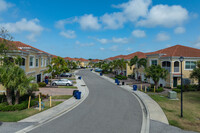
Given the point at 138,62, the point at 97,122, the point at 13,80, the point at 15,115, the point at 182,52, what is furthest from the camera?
the point at 138,62

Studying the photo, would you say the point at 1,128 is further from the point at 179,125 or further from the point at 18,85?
the point at 179,125

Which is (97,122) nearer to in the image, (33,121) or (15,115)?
(33,121)

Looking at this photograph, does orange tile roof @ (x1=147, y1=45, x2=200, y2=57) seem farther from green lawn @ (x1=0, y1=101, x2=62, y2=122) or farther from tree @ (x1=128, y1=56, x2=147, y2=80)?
green lawn @ (x1=0, y1=101, x2=62, y2=122)

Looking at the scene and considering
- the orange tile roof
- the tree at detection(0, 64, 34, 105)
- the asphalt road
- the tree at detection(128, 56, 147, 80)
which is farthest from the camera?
the tree at detection(128, 56, 147, 80)

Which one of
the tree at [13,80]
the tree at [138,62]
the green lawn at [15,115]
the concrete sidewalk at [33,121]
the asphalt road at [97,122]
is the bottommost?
the asphalt road at [97,122]

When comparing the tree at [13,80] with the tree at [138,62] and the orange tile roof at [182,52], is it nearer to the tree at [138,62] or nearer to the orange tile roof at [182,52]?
the orange tile roof at [182,52]

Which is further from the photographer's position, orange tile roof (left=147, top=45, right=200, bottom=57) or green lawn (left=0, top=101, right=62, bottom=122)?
orange tile roof (left=147, top=45, right=200, bottom=57)

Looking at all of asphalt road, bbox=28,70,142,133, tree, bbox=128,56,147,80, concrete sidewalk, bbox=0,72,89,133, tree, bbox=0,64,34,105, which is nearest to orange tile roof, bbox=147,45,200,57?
tree, bbox=128,56,147,80

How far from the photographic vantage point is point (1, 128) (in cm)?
973

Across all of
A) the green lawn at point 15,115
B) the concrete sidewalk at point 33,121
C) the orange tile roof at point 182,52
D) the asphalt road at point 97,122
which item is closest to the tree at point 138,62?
the orange tile roof at point 182,52

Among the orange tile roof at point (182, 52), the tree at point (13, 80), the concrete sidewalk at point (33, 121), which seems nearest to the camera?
the concrete sidewalk at point (33, 121)

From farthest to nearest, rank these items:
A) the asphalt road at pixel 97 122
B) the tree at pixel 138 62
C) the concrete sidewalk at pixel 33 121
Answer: the tree at pixel 138 62 → the asphalt road at pixel 97 122 → the concrete sidewalk at pixel 33 121

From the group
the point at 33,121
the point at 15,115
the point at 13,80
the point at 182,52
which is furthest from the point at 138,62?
the point at 15,115

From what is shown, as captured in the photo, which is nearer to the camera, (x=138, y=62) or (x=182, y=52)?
(x=182, y=52)
